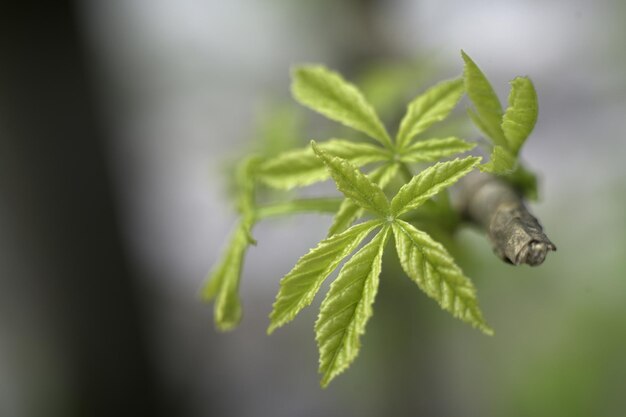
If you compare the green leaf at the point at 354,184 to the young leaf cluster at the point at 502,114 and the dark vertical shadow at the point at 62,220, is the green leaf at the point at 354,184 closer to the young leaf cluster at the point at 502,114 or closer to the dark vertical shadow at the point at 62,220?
the young leaf cluster at the point at 502,114

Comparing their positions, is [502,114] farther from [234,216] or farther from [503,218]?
[234,216]

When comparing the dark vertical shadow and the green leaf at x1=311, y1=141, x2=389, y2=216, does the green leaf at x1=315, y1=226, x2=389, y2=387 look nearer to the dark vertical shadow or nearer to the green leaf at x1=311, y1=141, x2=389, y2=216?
the green leaf at x1=311, y1=141, x2=389, y2=216

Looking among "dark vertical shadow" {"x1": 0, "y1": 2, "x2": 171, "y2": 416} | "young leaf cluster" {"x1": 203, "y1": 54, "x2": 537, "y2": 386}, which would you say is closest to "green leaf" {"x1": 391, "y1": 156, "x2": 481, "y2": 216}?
"young leaf cluster" {"x1": 203, "y1": 54, "x2": 537, "y2": 386}

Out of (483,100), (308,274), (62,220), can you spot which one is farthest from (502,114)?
(62,220)

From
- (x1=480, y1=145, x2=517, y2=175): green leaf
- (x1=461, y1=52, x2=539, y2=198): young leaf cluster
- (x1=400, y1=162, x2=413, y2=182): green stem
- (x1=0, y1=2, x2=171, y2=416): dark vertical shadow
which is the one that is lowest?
(x1=0, y1=2, x2=171, y2=416): dark vertical shadow

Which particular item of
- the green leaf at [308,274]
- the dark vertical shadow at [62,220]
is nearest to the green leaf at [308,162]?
the green leaf at [308,274]

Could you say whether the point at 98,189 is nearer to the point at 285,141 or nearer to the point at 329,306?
the point at 285,141
